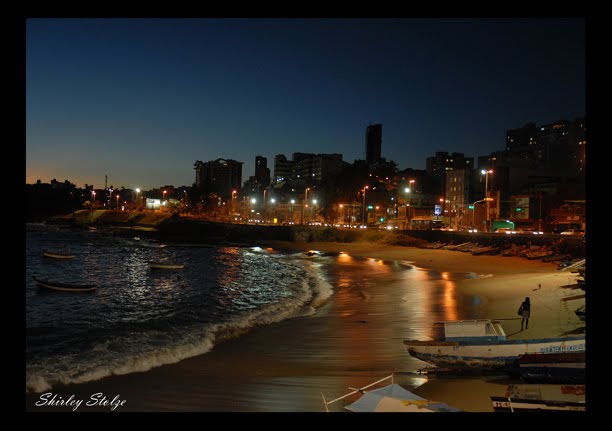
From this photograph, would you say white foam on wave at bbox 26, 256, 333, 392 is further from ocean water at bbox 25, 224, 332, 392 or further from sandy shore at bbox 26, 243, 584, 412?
sandy shore at bbox 26, 243, 584, 412

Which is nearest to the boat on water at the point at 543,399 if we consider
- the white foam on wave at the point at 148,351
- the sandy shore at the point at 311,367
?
the sandy shore at the point at 311,367

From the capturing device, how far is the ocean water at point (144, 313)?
13492 mm

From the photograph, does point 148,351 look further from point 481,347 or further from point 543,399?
point 543,399

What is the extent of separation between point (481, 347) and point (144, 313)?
1609cm

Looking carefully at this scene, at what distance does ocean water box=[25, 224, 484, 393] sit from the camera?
13430mm

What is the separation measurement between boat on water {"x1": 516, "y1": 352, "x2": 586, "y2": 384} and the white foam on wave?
9.46 metres

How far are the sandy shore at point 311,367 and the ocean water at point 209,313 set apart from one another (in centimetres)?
14

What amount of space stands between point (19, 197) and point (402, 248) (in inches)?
2342

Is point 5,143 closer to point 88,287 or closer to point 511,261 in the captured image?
point 88,287

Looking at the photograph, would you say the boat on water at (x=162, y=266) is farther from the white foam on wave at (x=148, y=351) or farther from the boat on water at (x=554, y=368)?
the boat on water at (x=554, y=368)

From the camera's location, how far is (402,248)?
200 feet

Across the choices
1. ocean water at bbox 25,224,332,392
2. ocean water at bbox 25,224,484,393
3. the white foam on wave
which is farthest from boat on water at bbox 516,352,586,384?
ocean water at bbox 25,224,332,392

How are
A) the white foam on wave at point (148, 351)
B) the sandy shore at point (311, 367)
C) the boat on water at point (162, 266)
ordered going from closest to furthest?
1. the sandy shore at point (311, 367)
2. the white foam on wave at point (148, 351)
3. the boat on water at point (162, 266)

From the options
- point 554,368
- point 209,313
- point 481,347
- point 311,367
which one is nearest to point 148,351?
point 311,367
